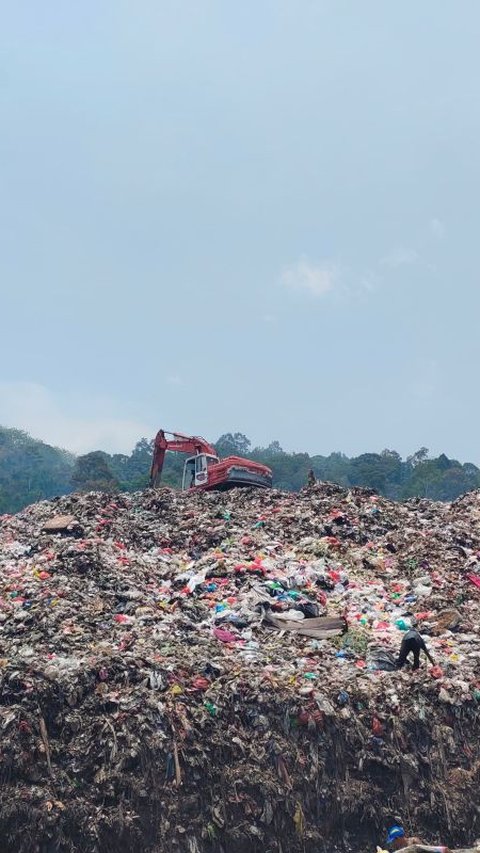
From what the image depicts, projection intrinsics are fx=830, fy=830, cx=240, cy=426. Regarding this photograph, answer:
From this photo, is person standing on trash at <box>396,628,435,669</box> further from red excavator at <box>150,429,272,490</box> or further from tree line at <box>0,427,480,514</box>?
tree line at <box>0,427,480,514</box>

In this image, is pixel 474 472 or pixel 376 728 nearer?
pixel 376 728

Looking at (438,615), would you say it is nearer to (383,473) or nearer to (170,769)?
(170,769)

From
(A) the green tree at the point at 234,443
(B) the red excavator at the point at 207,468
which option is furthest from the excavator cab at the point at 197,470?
(A) the green tree at the point at 234,443

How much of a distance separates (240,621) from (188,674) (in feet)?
6.40

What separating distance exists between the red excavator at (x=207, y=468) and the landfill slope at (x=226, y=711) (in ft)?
21.5

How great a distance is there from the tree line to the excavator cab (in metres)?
15.0

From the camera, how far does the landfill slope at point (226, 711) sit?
758cm

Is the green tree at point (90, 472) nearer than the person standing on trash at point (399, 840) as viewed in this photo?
No

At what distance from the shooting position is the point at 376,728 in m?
8.47

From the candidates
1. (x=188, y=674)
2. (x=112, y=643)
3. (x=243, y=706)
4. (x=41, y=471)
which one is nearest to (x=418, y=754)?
(x=243, y=706)

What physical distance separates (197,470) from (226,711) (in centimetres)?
1182

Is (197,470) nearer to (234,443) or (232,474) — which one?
(232,474)

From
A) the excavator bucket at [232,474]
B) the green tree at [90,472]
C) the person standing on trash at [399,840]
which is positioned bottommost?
the person standing on trash at [399,840]

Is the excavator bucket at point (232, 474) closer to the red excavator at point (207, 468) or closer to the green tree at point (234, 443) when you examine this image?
the red excavator at point (207, 468)
